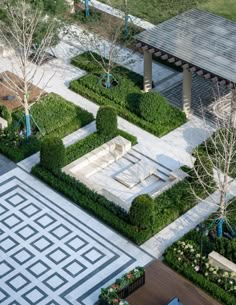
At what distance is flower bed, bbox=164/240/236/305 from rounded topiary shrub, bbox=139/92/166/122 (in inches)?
377

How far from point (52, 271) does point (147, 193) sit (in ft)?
21.5

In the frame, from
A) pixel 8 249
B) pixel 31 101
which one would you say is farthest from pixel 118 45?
pixel 8 249

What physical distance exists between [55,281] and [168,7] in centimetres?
2781

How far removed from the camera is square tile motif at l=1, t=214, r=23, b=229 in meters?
31.8

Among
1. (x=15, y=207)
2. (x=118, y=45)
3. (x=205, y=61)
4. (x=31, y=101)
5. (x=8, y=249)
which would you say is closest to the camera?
(x=8, y=249)

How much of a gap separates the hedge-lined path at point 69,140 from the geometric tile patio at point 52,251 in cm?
154

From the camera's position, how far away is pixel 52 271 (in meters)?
29.4

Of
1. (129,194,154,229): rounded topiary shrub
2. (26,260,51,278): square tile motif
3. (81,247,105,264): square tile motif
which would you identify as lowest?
(26,260,51,278): square tile motif

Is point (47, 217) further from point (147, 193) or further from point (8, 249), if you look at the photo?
point (147, 193)

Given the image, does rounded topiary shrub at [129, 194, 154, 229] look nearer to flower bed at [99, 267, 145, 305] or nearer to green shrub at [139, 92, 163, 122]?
flower bed at [99, 267, 145, 305]

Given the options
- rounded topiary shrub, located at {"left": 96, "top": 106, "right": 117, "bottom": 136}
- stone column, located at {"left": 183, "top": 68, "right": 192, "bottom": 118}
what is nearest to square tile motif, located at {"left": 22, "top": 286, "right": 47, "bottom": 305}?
rounded topiary shrub, located at {"left": 96, "top": 106, "right": 117, "bottom": 136}

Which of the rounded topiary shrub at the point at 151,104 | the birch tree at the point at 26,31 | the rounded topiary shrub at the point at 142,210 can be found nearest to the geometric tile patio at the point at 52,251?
the rounded topiary shrub at the point at 142,210

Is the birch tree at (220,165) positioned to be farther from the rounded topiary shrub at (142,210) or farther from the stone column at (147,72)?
the stone column at (147,72)

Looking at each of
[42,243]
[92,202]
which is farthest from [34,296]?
[92,202]
